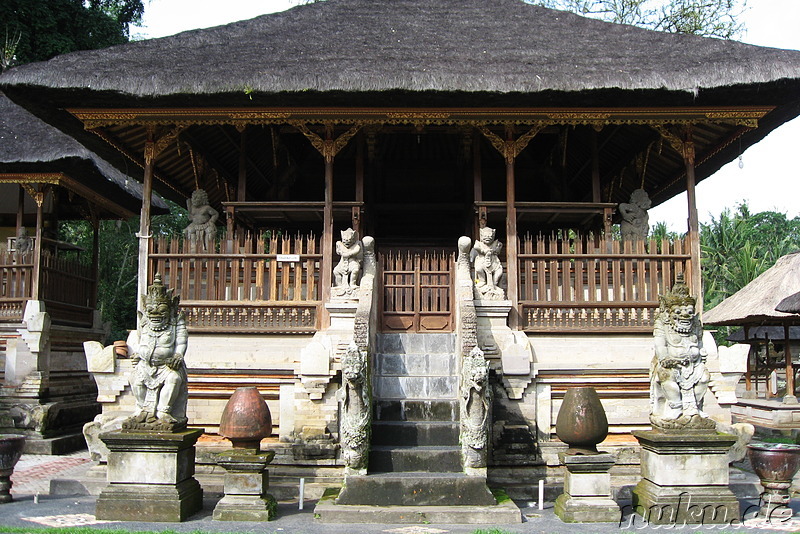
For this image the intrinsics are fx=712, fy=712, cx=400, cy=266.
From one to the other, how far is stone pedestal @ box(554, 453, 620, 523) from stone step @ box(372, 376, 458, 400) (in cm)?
209

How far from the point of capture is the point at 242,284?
34.6ft

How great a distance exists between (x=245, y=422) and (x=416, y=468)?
1973 mm

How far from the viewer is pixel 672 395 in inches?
Result: 307

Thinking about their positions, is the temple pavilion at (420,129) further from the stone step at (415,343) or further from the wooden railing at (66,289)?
the wooden railing at (66,289)

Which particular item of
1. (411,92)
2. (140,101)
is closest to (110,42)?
(140,101)

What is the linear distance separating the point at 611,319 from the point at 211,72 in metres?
6.63

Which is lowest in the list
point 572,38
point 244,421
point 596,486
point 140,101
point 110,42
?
point 596,486

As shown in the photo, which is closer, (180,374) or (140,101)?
(180,374)

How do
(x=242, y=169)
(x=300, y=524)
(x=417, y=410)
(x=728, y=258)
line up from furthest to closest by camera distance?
(x=728, y=258) < (x=242, y=169) < (x=417, y=410) < (x=300, y=524)

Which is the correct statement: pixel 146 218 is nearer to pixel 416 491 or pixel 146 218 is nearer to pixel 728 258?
pixel 416 491

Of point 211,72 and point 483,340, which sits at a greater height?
point 211,72

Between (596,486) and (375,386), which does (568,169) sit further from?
(596,486)

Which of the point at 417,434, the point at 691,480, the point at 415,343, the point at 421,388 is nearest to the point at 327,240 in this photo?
the point at 415,343

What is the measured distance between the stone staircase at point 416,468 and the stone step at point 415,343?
0.63m
